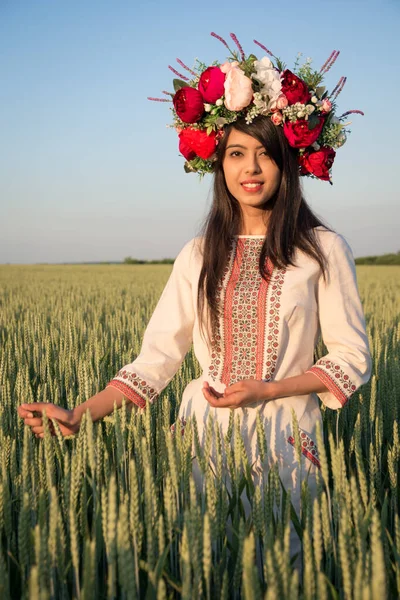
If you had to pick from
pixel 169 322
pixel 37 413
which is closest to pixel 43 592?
pixel 37 413

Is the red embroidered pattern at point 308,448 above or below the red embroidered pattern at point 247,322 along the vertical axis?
below

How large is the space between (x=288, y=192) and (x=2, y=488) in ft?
3.46

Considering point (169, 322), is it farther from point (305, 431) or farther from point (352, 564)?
point (352, 564)

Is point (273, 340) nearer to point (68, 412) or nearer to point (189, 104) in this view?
point (68, 412)

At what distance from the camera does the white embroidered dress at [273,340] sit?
61.1 inches

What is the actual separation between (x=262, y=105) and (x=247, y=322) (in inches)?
23.7

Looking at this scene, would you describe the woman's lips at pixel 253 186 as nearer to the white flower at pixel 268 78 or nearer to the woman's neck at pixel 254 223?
the woman's neck at pixel 254 223

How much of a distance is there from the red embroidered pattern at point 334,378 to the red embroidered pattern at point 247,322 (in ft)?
0.43

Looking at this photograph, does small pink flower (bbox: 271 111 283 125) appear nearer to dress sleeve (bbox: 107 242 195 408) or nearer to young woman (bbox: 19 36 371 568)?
young woman (bbox: 19 36 371 568)

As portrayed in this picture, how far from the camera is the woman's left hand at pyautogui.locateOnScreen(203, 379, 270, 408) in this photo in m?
1.40

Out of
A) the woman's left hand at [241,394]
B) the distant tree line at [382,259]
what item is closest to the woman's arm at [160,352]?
the woman's left hand at [241,394]

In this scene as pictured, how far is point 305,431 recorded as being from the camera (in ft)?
5.03

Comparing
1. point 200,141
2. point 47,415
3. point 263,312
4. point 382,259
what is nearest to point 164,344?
point 263,312

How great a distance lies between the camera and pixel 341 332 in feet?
5.25
